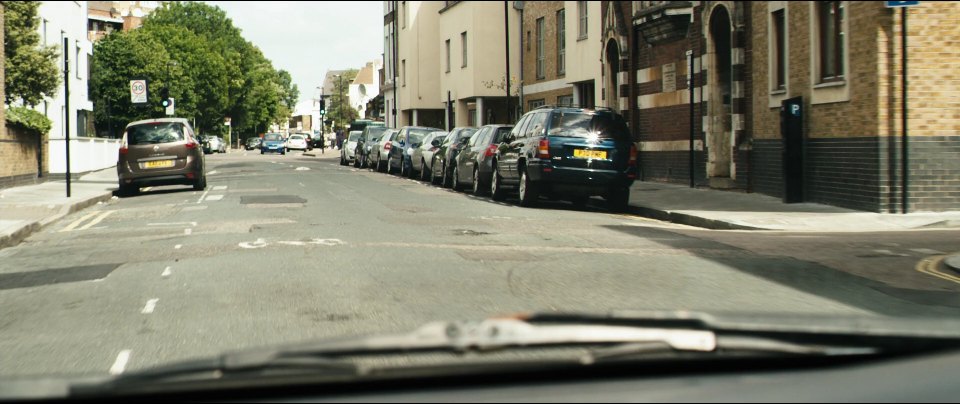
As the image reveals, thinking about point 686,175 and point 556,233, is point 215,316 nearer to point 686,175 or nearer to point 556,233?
point 556,233

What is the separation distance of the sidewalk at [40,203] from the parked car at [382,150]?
Result: 30.8 ft

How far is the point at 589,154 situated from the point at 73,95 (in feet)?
106

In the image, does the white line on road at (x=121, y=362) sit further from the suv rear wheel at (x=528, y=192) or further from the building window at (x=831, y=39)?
the building window at (x=831, y=39)

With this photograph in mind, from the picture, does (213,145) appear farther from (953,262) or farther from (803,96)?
(953,262)

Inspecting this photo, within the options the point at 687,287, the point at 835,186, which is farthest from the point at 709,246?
the point at 835,186

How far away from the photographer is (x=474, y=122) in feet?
156

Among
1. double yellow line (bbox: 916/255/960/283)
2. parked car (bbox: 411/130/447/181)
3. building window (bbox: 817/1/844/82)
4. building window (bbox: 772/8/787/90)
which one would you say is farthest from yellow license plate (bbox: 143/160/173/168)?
double yellow line (bbox: 916/255/960/283)

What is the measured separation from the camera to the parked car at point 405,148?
32.4 m

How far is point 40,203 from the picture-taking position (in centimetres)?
1970

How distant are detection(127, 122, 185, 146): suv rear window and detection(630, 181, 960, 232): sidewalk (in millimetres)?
10090

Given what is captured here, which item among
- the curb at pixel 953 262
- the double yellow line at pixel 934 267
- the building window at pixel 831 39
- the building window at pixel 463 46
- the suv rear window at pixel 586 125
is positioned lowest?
the double yellow line at pixel 934 267

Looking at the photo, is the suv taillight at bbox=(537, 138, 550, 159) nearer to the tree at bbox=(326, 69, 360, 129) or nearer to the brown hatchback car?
the brown hatchback car

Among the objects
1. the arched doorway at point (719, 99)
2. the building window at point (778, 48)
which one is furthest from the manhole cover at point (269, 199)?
the building window at point (778, 48)

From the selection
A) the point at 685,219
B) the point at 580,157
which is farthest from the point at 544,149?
the point at 685,219
